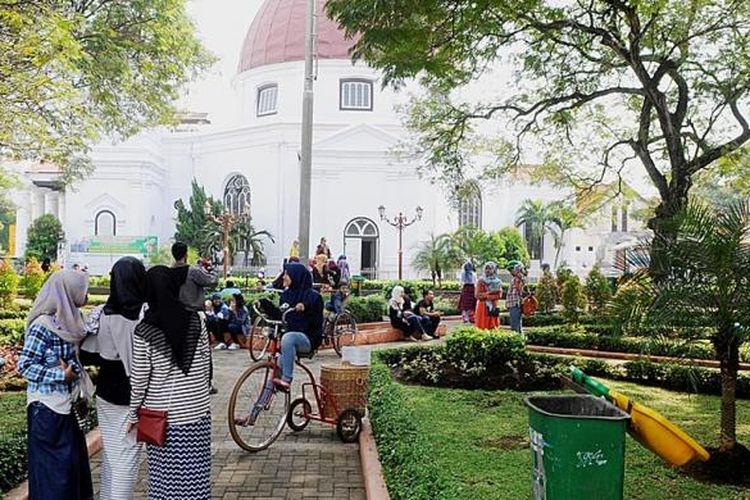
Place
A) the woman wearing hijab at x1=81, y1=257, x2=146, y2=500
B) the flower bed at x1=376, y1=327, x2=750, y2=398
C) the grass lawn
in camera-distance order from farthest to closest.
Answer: the flower bed at x1=376, y1=327, x2=750, y2=398 → the grass lawn → the woman wearing hijab at x1=81, y1=257, x2=146, y2=500

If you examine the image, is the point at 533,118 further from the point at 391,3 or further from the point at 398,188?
the point at 398,188

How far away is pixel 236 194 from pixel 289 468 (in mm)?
35776

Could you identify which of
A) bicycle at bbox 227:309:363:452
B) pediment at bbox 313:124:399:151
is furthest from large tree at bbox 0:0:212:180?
pediment at bbox 313:124:399:151

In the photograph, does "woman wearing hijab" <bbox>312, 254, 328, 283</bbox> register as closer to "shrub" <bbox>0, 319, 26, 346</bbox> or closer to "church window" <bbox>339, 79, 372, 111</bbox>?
"shrub" <bbox>0, 319, 26, 346</bbox>

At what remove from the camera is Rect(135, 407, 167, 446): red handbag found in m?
4.14

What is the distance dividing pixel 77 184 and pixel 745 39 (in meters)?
33.5

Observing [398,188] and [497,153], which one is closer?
[497,153]

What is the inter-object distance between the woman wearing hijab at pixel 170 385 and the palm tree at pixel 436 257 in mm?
27659

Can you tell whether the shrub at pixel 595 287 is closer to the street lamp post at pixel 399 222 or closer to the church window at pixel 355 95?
the street lamp post at pixel 399 222

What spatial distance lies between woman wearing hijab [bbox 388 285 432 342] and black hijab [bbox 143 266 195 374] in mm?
11053

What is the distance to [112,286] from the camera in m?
4.29

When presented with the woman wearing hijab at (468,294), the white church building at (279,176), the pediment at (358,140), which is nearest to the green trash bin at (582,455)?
the woman wearing hijab at (468,294)

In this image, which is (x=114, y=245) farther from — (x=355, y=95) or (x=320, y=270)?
(x=320, y=270)

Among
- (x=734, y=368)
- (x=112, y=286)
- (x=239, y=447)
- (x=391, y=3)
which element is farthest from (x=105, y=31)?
(x=734, y=368)
